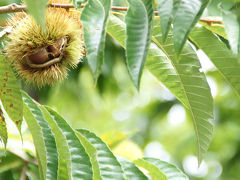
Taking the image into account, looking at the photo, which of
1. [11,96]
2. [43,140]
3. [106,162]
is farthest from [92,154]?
[11,96]

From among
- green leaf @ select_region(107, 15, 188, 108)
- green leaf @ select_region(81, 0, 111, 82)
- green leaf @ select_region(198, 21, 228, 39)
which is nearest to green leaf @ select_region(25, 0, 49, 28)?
green leaf @ select_region(81, 0, 111, 82)

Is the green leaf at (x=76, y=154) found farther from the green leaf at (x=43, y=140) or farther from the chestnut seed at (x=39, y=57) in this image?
the chestnut seed at (x=39, y=57)

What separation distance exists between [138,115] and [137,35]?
512 centimetres

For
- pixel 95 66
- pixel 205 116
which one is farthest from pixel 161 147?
pixel 95 66

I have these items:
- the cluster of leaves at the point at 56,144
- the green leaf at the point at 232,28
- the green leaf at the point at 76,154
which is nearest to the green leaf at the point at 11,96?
the cluster of leaves at the point at 56,144

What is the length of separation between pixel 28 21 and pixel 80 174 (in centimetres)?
48

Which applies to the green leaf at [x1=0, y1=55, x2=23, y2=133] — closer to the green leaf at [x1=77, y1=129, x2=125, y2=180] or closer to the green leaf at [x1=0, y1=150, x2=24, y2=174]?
the green leaf at [x1=77, y1=129, x2=125, y2=180]

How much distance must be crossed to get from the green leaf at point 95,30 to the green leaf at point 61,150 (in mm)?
353

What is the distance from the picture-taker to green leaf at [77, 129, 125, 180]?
3.59ft

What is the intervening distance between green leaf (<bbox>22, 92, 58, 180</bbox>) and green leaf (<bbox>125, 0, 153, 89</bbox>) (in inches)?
14.8

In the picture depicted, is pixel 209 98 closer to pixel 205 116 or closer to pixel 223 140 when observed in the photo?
pixel 205 116

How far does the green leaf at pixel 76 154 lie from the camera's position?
105 centimetres

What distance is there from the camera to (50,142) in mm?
1081

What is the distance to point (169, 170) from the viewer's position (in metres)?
1.28
